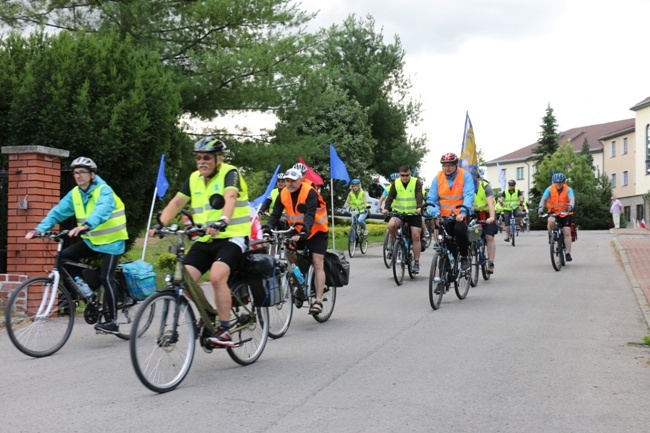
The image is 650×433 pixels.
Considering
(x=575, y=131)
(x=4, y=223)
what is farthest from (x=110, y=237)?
(x=575, y=131)

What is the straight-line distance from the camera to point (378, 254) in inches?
859

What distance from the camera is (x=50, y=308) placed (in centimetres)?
777

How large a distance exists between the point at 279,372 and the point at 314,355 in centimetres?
82

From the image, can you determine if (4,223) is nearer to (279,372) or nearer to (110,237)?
(110,237)

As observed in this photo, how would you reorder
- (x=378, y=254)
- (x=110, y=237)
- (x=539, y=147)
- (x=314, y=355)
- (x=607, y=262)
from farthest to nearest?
(x=539, y=147), (x=378, y=254), (x=607, y=262), (x=110, y=237), (x=314, y=355)

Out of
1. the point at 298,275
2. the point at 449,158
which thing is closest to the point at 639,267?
the point at 449,158

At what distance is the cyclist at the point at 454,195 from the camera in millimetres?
11664

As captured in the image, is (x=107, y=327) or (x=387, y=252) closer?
(x=107, y=327)

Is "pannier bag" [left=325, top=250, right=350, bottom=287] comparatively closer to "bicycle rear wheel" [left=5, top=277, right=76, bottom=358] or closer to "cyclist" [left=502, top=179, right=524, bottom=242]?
"bicycle rear wheel" [left=5, top=277, right=76, bottom=358]

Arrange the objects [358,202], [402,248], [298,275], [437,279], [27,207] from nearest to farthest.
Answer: [298,275] → [27,207] → [437,279] → [402,248] → [358,202]

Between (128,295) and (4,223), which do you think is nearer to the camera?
(128,295)

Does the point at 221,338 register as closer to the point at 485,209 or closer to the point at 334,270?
the point at 334,270

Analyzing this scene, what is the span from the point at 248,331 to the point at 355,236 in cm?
1382

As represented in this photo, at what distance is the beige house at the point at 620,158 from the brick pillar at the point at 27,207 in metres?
38.6
